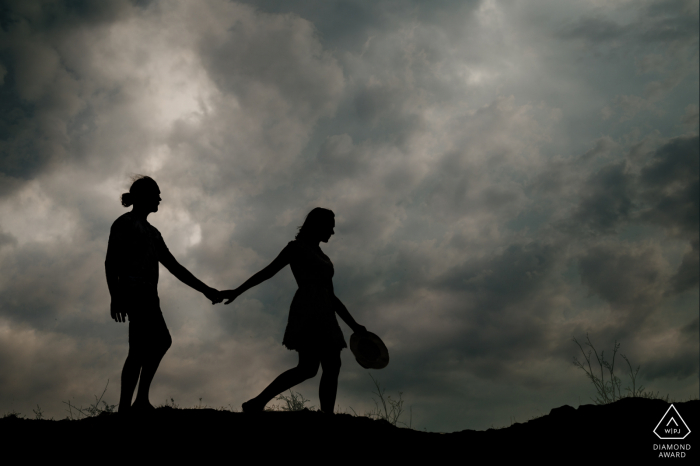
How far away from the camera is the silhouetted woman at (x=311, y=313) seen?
4668mm

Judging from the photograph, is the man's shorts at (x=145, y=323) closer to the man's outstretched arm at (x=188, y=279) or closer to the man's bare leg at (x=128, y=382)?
the man's bare leg at (x=128, y=382)

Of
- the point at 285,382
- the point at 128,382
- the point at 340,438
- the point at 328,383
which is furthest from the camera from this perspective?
the point at 328,383

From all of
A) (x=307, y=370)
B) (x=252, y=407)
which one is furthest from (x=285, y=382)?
(x=252, y=407)

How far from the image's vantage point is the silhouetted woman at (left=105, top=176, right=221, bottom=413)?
172 inches

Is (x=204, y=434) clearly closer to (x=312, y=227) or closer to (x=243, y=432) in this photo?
(x=243, y=432)

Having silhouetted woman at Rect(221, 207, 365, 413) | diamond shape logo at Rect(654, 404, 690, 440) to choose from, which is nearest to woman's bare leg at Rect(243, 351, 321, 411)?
silhouetted woman at Rect(221, 207, 365, 413)

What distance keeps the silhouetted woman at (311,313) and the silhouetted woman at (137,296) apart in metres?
0.96

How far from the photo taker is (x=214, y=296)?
5527mm

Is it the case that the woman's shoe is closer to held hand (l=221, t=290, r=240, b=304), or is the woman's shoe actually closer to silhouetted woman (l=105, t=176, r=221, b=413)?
silhouetted woman (l=105, t=176, r=221, b=413)

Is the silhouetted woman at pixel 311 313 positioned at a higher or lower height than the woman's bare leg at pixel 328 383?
higher

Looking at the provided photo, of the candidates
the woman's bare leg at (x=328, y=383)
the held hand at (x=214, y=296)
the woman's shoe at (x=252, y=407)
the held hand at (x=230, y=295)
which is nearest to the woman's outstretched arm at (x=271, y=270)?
the held hand at (x=230, y=295)

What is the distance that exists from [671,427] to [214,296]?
4.59 metres

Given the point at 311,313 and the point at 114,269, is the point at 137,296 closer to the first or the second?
the point at 114,269

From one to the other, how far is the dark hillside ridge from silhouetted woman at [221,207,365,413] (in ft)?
0.92
